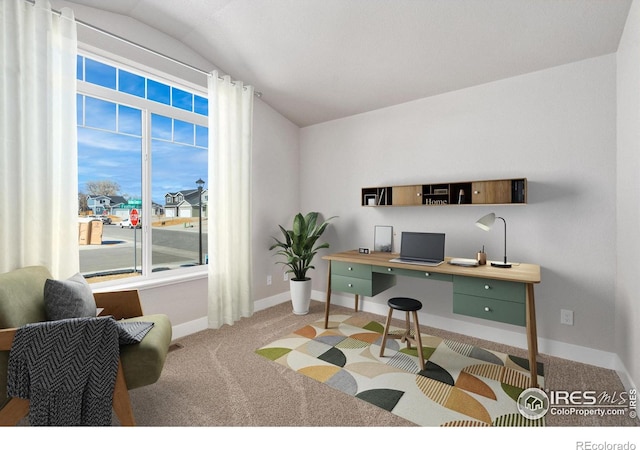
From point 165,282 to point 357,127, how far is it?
8.90 ft

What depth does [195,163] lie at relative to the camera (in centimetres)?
341

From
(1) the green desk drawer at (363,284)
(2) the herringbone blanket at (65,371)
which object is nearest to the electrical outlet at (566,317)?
(1) the green desk drawer at (363,284)

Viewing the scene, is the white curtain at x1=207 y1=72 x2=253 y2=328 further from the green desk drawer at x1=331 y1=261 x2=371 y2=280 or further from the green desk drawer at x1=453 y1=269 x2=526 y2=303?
the green desk drawer at x1=453 y1=269 x2=526 y2=303

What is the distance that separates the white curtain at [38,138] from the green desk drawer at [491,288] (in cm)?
291

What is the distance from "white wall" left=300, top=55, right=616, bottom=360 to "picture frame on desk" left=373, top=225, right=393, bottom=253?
0.27 feet

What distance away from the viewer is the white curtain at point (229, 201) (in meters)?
3.13

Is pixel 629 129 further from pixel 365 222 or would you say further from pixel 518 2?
pixel 365 222

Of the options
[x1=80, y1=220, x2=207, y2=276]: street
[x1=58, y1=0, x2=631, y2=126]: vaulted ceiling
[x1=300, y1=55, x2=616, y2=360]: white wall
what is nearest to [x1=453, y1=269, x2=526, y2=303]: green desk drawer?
[x1=300, y1=55, x2=616, y2=360]: white wall

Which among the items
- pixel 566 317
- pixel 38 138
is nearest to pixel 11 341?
pixel 38 138

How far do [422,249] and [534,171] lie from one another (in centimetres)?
115

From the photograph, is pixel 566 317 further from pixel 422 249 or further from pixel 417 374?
pixel 417 374

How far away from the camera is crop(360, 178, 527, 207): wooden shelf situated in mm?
2631

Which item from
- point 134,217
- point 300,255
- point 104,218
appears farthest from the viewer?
point 300,255

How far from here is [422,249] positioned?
115 inches
